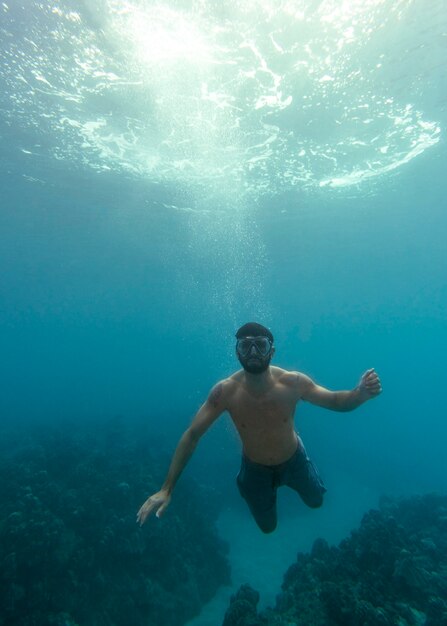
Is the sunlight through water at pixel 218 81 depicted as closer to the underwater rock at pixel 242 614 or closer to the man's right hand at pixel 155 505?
the man's right hand at pixel 155 505

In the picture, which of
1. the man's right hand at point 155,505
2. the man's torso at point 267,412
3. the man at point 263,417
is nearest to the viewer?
the man's right hand at point 155,505

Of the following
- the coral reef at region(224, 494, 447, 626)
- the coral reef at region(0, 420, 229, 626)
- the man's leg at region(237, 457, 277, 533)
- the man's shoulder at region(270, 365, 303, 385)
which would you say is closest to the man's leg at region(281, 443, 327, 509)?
the man's leg at region(237, 457, 277, 533)

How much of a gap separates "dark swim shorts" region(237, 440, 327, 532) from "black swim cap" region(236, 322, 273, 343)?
223 cm

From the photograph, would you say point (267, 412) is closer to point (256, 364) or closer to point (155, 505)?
point (256, 364)

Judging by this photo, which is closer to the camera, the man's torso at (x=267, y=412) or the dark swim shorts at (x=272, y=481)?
the man's torso at (x=267, y=412)

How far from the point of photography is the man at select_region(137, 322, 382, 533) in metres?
4.03

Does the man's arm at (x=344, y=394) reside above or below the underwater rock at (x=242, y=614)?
above

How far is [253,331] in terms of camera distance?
4109 mm

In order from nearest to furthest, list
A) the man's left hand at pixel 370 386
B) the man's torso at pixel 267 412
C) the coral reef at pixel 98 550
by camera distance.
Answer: the man's left hand at pixel 370 386 → the man's torso at pixel 267 412 → the coral reef at pixel 98 550

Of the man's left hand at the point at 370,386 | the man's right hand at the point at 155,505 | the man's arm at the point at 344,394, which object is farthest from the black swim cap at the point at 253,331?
the man's right hand at the point at 155,505

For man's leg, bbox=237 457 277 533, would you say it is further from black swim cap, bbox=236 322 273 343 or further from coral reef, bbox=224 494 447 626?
coral reef, bbox=224 494 447 626

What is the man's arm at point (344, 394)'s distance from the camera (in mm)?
3660

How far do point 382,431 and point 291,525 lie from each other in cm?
4197

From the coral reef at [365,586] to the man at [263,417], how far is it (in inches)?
195
